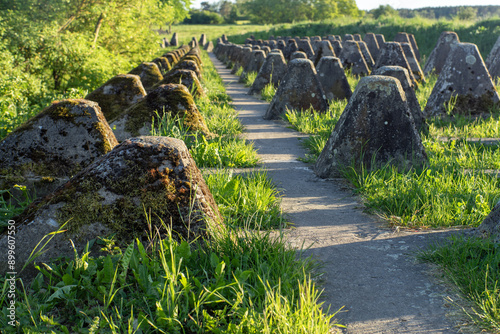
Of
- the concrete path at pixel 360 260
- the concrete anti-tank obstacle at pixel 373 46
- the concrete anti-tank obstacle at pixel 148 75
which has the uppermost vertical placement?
the concrete anti-tank obstacle at pixel 373 46

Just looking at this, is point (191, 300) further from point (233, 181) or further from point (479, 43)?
point (479, 43)

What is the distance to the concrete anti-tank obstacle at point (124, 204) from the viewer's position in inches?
99.2

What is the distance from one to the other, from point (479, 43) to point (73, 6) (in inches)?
707

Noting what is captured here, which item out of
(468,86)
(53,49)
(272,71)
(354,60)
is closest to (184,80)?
(272,71)

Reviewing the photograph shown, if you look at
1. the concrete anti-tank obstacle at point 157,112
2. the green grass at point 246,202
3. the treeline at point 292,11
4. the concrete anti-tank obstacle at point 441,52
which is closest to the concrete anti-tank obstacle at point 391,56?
the concrete anti-tank obstacle at point 441,52

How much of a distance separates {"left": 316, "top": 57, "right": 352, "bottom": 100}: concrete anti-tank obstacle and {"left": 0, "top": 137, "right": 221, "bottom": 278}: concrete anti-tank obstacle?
749 centimetres

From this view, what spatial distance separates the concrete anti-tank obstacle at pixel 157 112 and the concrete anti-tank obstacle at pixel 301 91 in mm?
2827

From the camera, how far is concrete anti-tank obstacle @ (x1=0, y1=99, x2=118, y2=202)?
353 cm

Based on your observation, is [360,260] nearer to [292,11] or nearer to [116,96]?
[116,96]

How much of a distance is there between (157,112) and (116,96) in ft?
4.61

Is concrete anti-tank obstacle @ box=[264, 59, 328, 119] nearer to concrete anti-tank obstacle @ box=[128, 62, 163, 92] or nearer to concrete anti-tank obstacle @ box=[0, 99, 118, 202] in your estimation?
concrete anti-tank obstacle @ box=[128, 62, 163, 92]

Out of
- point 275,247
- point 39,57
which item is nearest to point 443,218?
point 275,247

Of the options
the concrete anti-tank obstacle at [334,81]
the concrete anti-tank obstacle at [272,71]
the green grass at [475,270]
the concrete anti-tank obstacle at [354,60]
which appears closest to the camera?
the green grass at [475,270]

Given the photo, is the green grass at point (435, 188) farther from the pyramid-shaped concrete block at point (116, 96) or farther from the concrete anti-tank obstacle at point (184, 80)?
the concrete anti-tank obstacle at point (184, 80)
